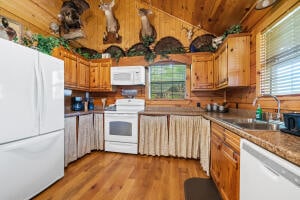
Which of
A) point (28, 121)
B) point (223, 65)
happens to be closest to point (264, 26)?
point (223, 65)

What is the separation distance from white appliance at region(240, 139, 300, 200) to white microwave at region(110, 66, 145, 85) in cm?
259

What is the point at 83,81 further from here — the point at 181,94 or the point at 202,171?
the point at 202,171

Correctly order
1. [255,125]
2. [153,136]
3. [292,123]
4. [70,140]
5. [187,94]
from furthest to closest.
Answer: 1. [187,94]
2. [153,136]
3. [70,140]
4. [255,125]
5. [292,123]

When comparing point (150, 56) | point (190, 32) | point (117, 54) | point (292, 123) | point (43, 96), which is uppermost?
point (190, 32)

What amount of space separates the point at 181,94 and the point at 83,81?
2.30 meters

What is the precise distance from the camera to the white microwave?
11.2 ft

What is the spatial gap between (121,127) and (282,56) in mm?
2786

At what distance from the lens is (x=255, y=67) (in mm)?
2109

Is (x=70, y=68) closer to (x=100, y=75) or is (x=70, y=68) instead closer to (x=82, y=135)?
(x=100, y=75)

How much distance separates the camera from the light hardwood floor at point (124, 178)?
186 cm

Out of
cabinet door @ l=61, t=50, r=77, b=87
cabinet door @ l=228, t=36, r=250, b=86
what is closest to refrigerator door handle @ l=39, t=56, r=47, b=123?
cabinet door @ l=61, t=50, r=77, b=87

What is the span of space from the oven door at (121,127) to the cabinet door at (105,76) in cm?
70

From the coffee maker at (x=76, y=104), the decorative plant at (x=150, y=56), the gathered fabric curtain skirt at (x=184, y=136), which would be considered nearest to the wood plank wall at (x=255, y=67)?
the gathered fabric curtain skirt at (x=184, y=136)

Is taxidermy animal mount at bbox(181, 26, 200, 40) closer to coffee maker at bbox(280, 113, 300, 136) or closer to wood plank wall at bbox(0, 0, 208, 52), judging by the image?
wood plank wall at bbox(0, 0, 208, 52)
